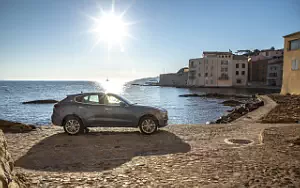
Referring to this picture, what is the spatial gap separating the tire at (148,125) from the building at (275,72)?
84.9 metres

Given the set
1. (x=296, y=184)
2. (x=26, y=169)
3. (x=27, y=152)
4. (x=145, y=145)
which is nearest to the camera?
(x=296, y=184)

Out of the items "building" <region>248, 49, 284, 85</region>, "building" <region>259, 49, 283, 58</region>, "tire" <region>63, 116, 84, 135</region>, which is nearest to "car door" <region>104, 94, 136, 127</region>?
"tire" <region>63, 116, 84, 135</region>

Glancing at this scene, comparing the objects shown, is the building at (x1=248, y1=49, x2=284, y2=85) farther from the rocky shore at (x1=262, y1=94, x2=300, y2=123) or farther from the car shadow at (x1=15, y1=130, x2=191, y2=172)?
the car shadow at (x1=15, y1=130, x2=191, y2=172)

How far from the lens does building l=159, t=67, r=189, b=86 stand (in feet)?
431

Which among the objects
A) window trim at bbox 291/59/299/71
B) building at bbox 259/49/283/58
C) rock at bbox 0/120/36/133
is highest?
building at bbox 259/49/283/58

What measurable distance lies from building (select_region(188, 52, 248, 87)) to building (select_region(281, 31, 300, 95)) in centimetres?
6359

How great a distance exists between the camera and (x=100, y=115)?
9.78m

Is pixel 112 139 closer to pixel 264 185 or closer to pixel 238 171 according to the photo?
pixel 238 171

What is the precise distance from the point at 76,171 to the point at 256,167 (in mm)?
4037

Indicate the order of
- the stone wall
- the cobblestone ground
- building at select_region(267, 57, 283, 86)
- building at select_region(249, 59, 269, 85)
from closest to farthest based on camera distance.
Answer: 1. the stone wall
2. the cobblestone ground
3. building at select_region(267, 57, 283, 86)
4. building at select_region(249, 59, 269, 85)

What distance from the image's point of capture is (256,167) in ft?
17.8

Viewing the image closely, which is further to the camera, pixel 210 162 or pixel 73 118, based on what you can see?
pixel 73 118

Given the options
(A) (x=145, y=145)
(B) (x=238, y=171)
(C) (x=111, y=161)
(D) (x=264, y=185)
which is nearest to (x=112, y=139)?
(A) (x=145, y=145)

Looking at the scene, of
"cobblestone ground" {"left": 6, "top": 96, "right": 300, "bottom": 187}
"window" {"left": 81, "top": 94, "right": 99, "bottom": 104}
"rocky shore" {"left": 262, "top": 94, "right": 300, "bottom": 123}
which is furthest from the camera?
"rocky shore" {"left": 262, "top": 94, "right": 300, "bottom": 123}
